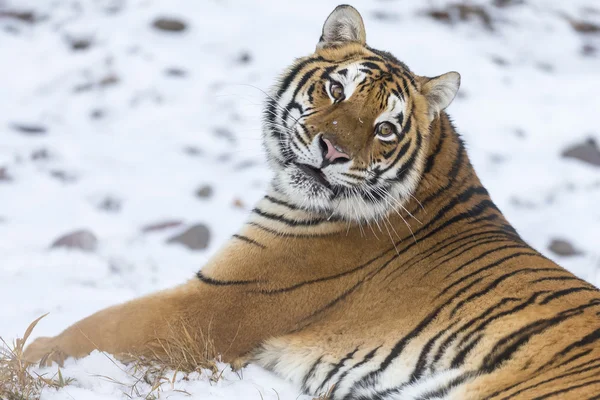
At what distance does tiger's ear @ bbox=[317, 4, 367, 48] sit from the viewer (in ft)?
10.1

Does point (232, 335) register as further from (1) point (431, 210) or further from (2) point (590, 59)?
(2) point (590, 59)

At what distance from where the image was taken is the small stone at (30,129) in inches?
228

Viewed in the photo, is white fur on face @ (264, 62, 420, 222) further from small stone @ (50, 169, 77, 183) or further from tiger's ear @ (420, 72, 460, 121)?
small stone @ (50, 169, 77, 183)

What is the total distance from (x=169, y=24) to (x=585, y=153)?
393 centimetres

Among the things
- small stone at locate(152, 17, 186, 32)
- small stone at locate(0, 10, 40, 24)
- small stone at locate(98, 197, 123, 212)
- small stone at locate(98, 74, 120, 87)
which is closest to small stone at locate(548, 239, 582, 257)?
small stone at locate(98, 197, 123, 212)

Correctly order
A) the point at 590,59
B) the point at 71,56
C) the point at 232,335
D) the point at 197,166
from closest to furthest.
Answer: the point at 232,335 → the point at 197,166 → the point at 71,56 → the point at 590,59

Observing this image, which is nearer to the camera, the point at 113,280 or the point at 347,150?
the point at 347,150

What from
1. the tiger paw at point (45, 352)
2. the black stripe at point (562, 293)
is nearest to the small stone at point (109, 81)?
the tiger paw at point (45, 352)

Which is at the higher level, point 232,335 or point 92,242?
point 232,335

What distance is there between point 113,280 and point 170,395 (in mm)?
1823

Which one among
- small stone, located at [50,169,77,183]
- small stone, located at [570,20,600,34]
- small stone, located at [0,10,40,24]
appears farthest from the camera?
small stone, located at [570,20,600,34]

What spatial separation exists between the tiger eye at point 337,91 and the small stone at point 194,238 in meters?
2.12

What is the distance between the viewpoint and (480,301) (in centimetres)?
259

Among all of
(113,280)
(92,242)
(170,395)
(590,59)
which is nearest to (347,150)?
(170,395)
